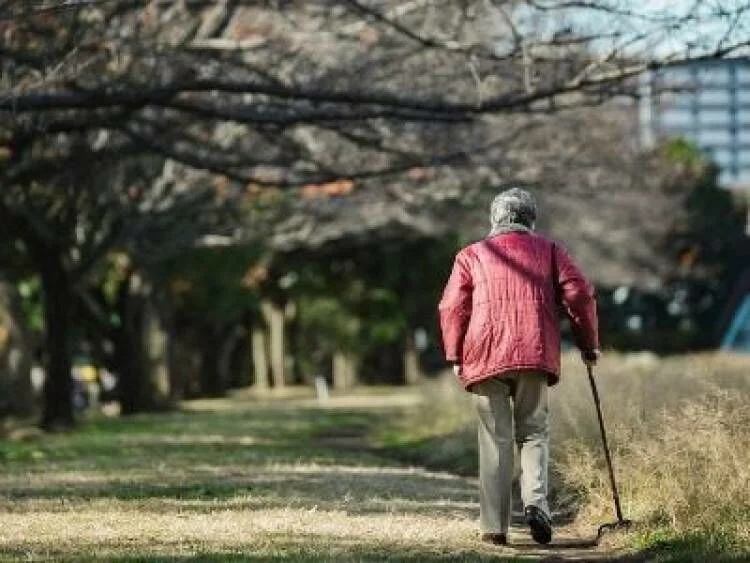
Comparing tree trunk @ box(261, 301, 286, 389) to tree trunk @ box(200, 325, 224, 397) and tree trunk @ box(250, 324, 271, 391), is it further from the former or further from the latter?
tree trunk @ box(200, 325, 224, 397)

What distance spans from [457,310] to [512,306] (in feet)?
1.25

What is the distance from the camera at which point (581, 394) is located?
60.8ft

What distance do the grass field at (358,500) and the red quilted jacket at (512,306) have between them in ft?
3.66

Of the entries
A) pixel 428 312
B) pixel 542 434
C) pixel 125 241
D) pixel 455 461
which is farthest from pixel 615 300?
pixel 542 434

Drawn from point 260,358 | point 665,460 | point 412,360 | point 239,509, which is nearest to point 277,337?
point 260,358

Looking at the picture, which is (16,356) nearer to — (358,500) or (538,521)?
(358,500)

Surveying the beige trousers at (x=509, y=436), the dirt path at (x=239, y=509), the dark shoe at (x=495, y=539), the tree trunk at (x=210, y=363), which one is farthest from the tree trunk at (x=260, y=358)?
the dark shoe at (x=495, y=539)

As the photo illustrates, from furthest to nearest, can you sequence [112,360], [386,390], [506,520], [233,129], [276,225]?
[386,390], [112,360], [276,225], [233,129], [506,520]

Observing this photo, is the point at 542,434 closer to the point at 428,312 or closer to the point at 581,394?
the point at 581,394

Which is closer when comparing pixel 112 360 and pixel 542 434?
pixel 542 434

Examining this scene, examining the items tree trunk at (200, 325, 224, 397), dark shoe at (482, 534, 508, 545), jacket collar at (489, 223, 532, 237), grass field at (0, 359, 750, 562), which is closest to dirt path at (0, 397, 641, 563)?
grass field at (0, 359, 750, 562)

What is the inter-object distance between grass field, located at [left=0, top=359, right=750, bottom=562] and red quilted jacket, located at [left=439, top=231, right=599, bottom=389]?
111 centimetres

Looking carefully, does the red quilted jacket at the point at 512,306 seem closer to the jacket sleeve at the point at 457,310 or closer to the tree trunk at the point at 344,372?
the jacket sleeve at the point at 457,310

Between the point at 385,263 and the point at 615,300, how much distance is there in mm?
20776
